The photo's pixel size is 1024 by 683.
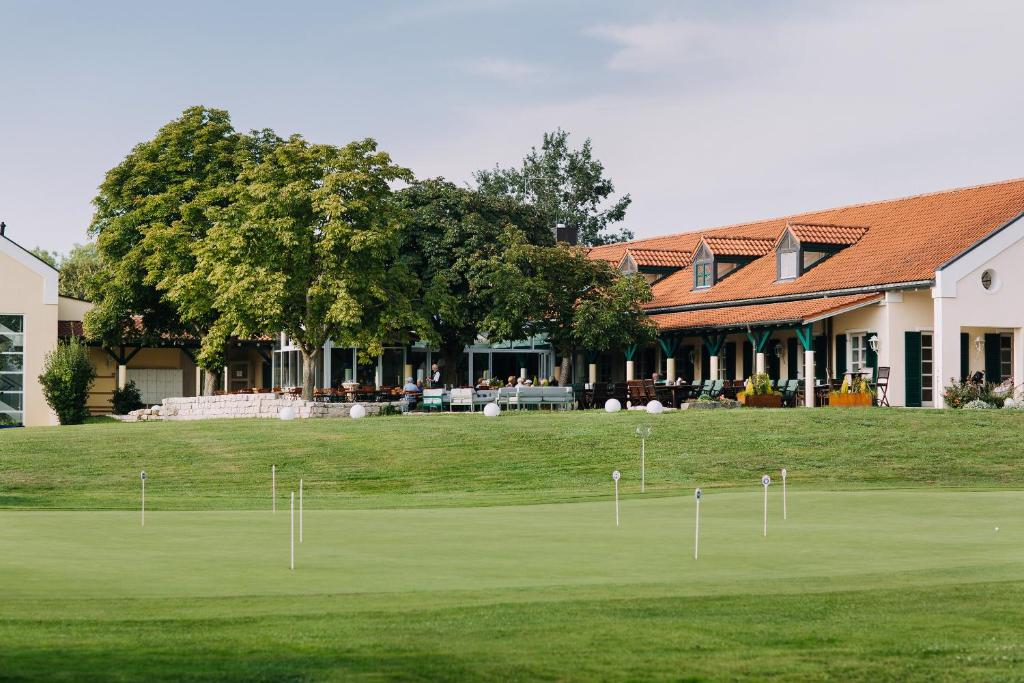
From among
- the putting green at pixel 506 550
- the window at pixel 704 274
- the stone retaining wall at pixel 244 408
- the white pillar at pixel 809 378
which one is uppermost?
the window at pixel 704 274

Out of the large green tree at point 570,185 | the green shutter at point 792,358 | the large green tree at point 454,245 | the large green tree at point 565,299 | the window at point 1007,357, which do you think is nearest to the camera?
the window at point 1007,357

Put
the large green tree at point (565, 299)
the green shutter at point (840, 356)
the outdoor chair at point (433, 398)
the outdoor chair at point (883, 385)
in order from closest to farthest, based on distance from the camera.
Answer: the outdoor chair at point (883, 385), the outdoor chair at point (433, 398), the green shutter at point (840, 356), the large green tree at point (565, 299)

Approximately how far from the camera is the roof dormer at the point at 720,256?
48469 mm

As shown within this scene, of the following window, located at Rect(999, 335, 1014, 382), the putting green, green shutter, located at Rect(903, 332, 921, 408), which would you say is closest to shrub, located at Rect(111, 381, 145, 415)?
green shutter, located at Rect(903, 332, 921, 408)

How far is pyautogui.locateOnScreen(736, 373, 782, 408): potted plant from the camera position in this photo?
3947 cm

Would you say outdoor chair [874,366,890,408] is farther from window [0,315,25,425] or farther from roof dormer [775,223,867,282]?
window [0,315,25,425]

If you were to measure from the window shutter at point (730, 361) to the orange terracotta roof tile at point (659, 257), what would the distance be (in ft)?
19.3

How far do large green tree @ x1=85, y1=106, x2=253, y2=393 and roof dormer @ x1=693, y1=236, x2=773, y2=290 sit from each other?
15.9m

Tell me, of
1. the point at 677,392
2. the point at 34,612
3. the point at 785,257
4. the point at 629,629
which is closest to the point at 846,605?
the point at 629,629

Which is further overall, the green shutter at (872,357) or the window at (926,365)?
the window at (926,365)

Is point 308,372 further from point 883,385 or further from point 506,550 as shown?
point 506,550

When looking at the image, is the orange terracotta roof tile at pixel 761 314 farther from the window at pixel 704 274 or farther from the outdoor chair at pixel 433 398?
the outdoor chair at pixel 433 398

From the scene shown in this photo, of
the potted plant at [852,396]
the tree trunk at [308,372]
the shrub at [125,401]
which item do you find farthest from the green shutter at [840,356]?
the shrub at [125,401]

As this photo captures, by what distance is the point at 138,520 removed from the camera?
17625mm
